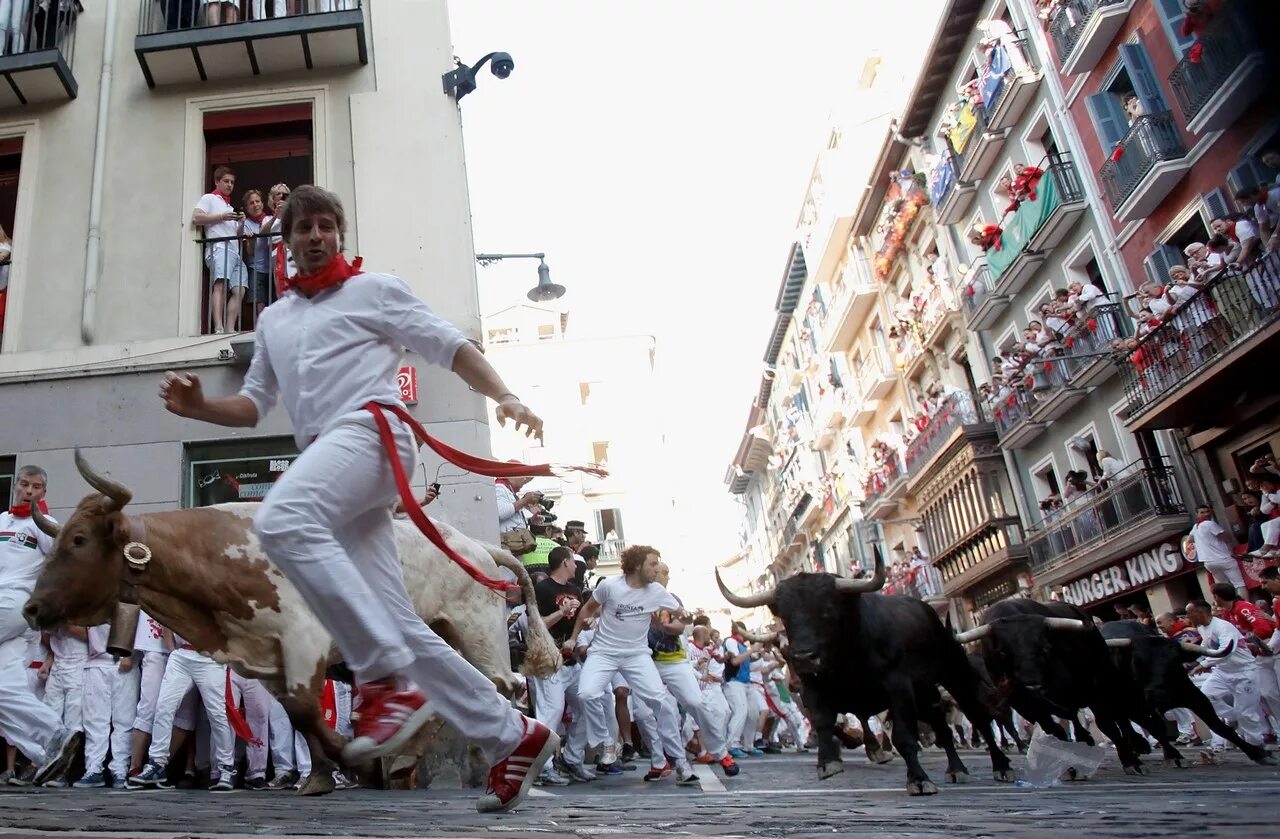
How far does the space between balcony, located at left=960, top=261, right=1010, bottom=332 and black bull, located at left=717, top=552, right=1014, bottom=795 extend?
23.1 meters

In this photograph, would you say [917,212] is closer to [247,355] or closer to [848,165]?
[848,165]

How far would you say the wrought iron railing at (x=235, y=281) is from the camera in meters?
11.4

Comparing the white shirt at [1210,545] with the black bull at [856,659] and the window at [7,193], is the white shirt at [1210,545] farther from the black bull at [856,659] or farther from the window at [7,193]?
the window at [7,193]

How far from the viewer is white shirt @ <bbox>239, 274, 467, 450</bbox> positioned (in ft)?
12.0

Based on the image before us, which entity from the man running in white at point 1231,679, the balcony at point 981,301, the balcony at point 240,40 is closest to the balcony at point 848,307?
the balcony at point 981,301

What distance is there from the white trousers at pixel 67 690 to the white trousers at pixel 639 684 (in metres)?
3.94

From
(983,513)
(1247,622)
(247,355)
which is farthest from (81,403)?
(983,513)

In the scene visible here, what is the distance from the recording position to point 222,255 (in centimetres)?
1156

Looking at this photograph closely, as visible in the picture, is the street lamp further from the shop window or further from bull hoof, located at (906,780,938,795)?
bull hoof, located at (906,780,938,795)

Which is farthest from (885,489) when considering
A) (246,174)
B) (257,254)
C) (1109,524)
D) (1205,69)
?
(257,254)

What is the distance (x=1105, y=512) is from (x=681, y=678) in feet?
60.6

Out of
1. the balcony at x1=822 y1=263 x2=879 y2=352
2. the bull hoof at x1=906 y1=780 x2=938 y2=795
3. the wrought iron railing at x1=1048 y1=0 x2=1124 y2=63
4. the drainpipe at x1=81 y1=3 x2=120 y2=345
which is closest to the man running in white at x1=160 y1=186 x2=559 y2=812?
the bull hoof at x1=906 y1=780 x2=938 y2=795

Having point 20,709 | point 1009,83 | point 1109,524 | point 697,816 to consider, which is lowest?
point 697,816

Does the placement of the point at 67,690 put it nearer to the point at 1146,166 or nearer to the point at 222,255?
the point at 222,255
